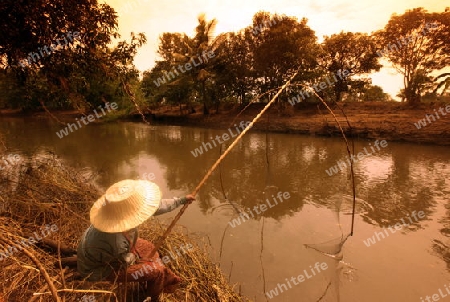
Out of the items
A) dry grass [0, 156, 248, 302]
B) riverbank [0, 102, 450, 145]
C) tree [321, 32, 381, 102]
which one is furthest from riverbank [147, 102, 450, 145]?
dry grass [0, 156, 248, 302]

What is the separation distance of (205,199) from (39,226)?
3.10 meters

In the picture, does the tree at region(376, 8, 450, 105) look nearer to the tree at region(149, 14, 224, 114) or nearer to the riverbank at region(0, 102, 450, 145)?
the riverbank at region(0, 102, 450, 145)

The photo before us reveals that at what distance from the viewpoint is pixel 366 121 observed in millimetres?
14070

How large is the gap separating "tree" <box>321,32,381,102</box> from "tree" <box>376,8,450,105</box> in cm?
98

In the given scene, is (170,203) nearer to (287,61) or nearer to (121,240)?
(121,240)

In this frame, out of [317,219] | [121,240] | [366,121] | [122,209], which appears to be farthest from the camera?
[366,121]

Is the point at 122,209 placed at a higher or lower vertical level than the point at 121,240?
higher

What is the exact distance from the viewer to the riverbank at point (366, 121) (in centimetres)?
1200

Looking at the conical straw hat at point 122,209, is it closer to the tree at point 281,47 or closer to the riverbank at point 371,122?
the riverbank at point 371,122

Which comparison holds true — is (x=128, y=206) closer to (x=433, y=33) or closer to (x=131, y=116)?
(x=433, y=33)

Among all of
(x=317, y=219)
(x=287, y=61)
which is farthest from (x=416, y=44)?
(x=317, y=219)

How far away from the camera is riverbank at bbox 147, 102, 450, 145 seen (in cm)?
1196

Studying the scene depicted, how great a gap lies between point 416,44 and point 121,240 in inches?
783

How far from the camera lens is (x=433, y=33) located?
48.8 feet
